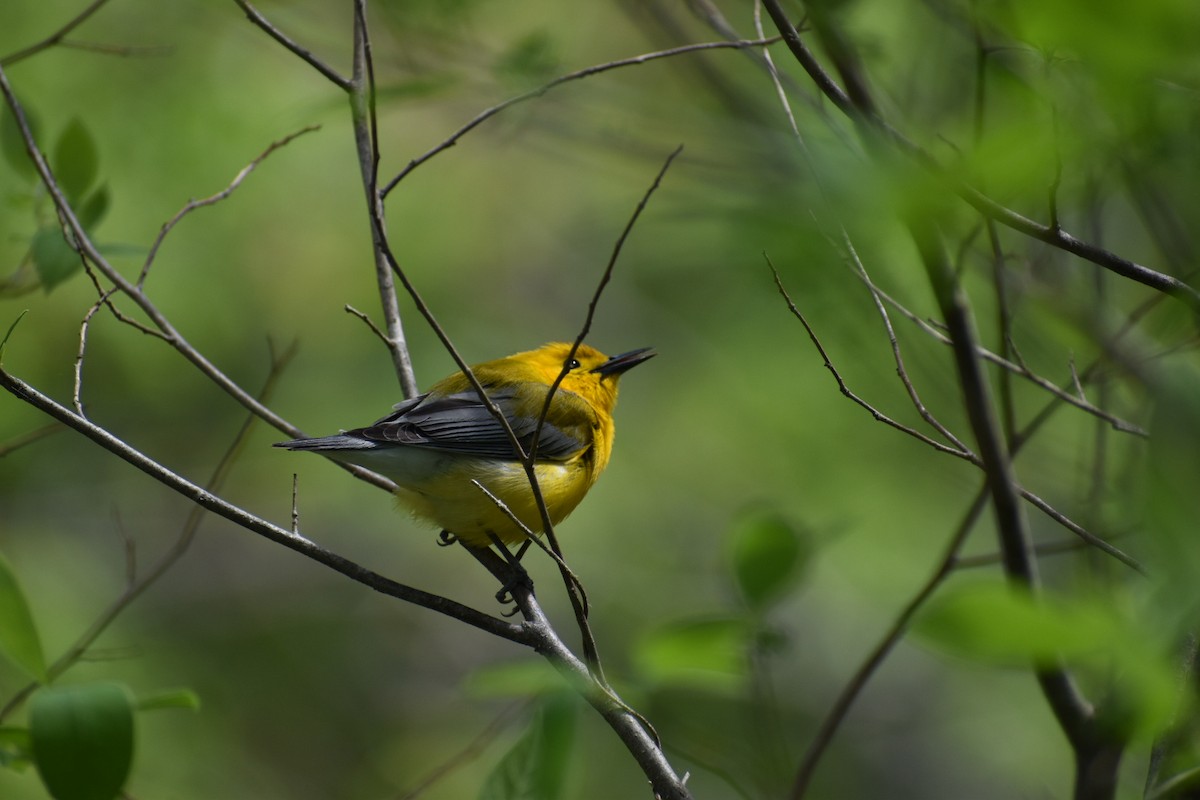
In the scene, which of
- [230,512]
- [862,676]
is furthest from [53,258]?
[862,676]

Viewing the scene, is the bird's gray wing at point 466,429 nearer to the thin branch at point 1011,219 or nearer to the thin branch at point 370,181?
the thin branch at point 370,181

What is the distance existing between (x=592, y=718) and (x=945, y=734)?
2.95 metres

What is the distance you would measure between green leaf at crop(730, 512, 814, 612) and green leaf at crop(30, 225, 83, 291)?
2.16 metres

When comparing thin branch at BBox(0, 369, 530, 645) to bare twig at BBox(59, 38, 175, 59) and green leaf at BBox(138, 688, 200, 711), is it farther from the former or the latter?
bare twig at BBox(59, 38, 175, 59)

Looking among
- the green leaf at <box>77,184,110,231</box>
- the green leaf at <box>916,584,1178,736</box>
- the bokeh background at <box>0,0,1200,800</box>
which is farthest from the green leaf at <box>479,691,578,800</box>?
the bokeh background at <box>0,0,1200,800</box>

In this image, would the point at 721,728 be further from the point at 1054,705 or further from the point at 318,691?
the point at 1054,705

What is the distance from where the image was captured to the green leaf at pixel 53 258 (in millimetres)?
3217

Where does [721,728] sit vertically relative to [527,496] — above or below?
below

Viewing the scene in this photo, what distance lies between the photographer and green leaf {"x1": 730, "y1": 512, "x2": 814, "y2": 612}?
287 centimetres

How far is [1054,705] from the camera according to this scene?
1.40m

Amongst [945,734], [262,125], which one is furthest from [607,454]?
[945,734]

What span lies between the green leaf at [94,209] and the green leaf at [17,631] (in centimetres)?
151

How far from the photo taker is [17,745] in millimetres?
2586

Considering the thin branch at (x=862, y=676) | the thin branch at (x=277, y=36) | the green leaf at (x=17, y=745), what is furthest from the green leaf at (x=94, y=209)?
the thin branch at (x=862, y=676)
